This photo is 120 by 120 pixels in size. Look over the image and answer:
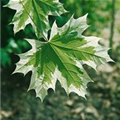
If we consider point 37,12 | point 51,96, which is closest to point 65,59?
point 37,12

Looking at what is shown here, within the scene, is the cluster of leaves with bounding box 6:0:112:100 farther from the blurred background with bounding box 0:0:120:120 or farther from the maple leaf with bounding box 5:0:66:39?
the blurred background with bounding box 0:0:120:120

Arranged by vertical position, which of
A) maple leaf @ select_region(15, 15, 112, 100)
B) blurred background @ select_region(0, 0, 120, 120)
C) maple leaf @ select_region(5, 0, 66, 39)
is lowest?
blurred background @ select_region(0, 0, 120, 120)

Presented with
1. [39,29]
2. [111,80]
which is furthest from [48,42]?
[111,80]

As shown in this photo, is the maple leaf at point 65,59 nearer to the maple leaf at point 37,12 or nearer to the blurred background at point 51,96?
the maple leaf at point 37,12

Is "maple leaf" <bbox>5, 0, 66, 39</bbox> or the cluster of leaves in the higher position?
"maple leaf" <bbox>5, 0, 66, 39</bbox>

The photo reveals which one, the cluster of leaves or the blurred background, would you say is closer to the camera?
the cluster of leaves

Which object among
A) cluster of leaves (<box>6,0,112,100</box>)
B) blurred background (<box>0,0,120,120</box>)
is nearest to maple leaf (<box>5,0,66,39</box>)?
cluster of leaves (<box>6,0,112,100</box>)

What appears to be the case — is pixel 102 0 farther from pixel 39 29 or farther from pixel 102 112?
pixel 39 29
